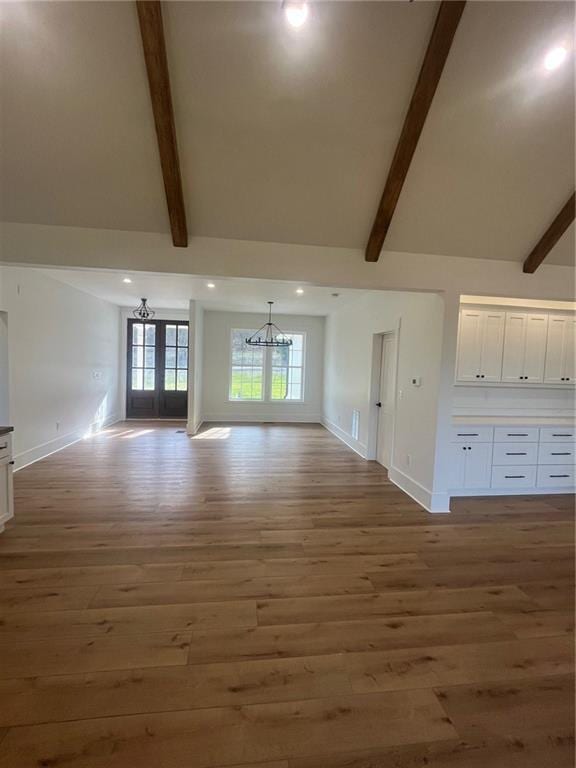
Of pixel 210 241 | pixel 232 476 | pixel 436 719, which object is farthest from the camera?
pixel 232 476

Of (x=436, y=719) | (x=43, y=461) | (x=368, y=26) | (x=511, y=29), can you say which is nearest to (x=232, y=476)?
(x=43, y=461)

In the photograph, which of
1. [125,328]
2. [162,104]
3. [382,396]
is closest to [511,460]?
[382,396]

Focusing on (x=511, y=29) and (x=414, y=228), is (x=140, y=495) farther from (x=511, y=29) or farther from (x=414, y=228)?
(x=511, y=29)

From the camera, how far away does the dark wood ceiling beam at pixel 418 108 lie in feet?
7.24

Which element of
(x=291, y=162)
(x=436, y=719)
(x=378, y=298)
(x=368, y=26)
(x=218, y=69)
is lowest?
(x=436, y=719)

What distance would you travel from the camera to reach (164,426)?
26.6 feet

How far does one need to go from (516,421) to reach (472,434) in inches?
28.8

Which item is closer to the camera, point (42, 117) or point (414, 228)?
point (42, 117)

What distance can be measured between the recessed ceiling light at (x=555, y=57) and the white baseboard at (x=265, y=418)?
763 centimetres

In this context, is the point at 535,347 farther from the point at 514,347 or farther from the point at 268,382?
the point at 268,382

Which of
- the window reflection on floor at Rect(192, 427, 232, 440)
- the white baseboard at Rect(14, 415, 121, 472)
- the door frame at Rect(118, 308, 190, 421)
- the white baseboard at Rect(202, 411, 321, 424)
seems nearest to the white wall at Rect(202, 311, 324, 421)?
the white baseboard at Rect(202, 411, 321, 424)

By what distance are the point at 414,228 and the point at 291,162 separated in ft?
4.49

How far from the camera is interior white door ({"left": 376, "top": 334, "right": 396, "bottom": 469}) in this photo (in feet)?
17.6

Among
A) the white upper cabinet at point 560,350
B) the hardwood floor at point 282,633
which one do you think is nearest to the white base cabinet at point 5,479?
the hardwood floor at point 282,633
